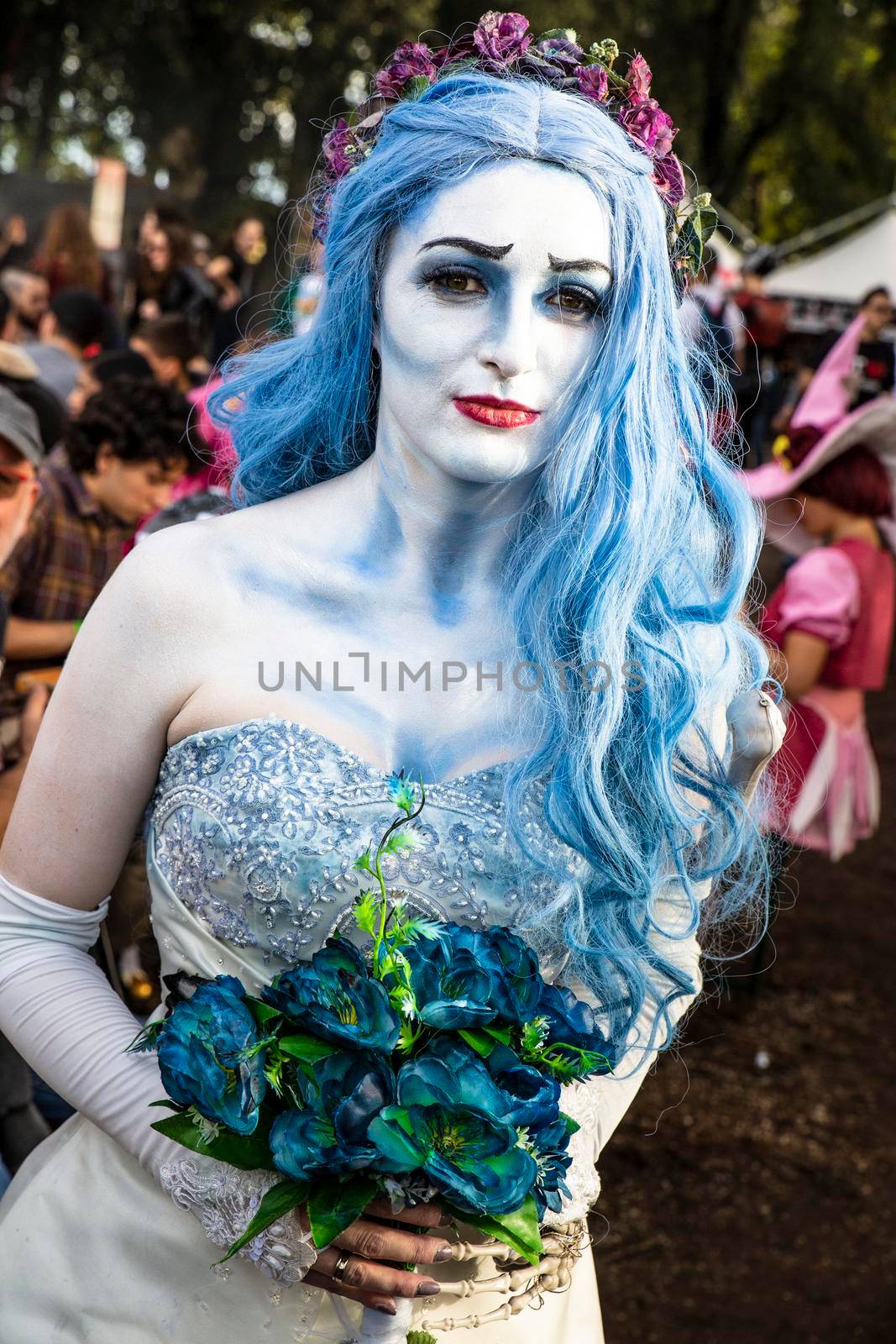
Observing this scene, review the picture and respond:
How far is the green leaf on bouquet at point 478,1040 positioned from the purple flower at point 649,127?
1203 millimetres

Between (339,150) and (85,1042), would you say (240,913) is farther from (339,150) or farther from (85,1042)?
(339,150)

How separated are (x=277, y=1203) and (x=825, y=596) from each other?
3817mm

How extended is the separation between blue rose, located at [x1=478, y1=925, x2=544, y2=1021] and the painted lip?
25.6 inches

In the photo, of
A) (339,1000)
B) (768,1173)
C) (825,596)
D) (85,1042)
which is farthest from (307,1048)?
(825,596)

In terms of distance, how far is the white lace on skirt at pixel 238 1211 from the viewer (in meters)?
1.62

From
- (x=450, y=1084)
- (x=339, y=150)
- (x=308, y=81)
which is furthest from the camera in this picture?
(x=308, y=81)

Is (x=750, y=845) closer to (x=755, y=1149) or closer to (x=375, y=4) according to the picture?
(x=755, y=1149)

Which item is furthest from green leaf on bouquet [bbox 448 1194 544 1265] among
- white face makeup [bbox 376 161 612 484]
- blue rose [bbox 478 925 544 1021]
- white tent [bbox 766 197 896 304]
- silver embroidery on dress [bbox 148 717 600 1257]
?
white tent [bbox 766 197 896 304]

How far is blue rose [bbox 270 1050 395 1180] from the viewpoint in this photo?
1.40 meters

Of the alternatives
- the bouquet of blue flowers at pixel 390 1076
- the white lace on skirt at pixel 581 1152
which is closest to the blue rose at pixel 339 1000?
the bouquet of blue flowers at pixel 390 1076

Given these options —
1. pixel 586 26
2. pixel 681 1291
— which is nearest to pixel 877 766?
pixel 681 1291

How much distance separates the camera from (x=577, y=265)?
1769mm

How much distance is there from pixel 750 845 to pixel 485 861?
448 millimetres

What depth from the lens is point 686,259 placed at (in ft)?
6.66
